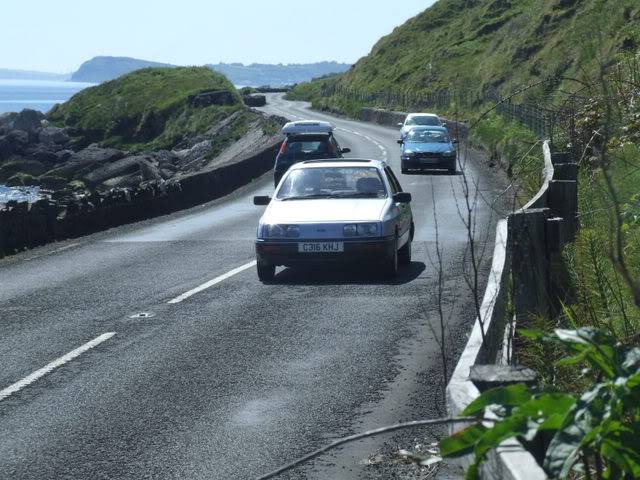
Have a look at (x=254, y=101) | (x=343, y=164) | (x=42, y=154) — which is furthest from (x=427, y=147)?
(x=254, y=101)

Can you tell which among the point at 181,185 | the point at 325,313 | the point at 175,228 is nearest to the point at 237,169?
the point at 181,185

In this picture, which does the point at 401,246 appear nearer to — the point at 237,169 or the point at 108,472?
the point at 108,472

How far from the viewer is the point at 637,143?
16.7 m

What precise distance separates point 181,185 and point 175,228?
6.61 meters

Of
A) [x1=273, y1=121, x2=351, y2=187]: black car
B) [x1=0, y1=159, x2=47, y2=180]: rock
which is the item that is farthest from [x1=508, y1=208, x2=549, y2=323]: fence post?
[x1=0, y1=159, x2=47, y2=180]: rock

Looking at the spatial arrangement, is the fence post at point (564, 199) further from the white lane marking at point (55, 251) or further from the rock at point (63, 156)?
the rock at point (63, 156)

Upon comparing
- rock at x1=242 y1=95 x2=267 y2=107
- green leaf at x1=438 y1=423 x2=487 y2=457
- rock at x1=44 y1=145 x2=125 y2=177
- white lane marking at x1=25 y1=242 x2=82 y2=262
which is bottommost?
rock at x1=44 y1=145 x2=125 y2=177

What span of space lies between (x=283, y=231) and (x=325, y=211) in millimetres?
748

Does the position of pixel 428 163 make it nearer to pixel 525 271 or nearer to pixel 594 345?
pixel 525 271

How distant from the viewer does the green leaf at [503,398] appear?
13.3 ft

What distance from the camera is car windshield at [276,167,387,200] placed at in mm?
16391

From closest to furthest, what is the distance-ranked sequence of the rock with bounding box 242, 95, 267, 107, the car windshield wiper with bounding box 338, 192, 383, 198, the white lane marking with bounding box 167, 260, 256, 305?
the white lane marking with bounding box 167, 260, 256, 305 → the car windshield wiper with bounding box 338, 192, 383, 198 → the rock with bounding box 242, 95, 267, 107

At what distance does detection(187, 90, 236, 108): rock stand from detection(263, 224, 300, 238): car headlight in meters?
90.2

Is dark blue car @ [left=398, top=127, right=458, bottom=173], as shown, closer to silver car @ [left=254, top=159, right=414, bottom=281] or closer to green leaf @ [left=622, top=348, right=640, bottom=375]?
silver car @ [left=254, top=159, right=414, bottom=281]
